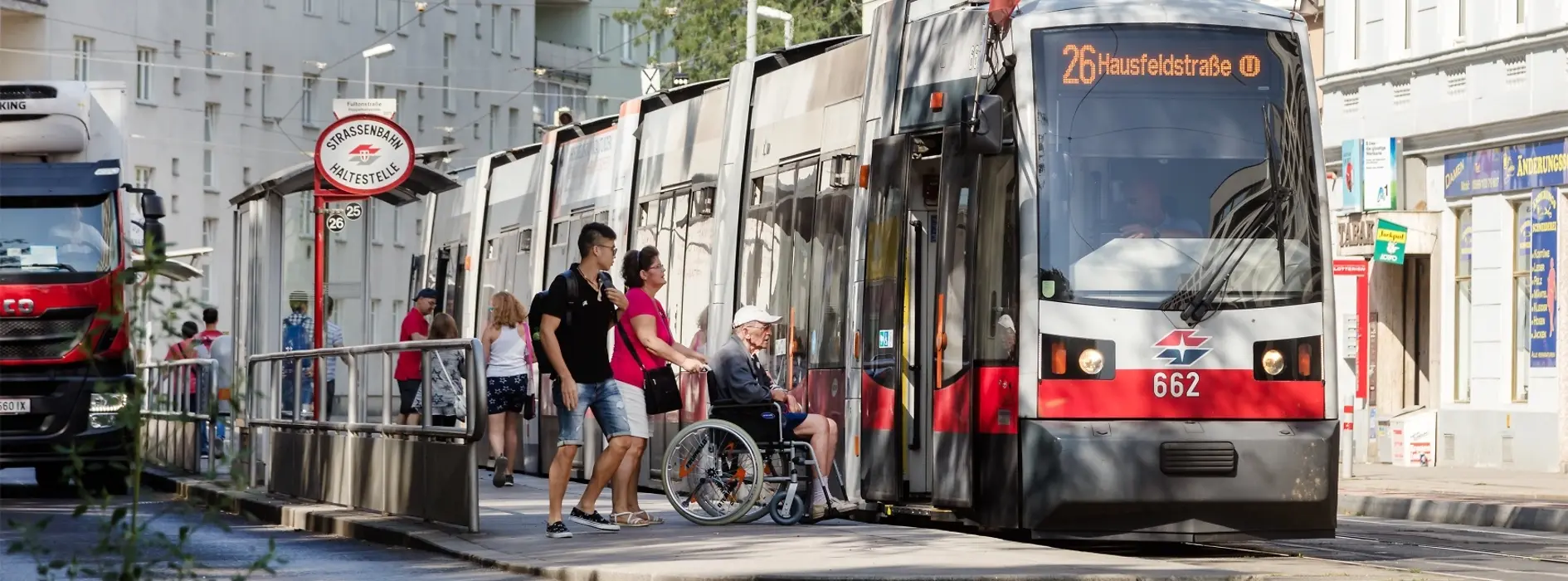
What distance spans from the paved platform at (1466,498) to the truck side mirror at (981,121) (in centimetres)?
732

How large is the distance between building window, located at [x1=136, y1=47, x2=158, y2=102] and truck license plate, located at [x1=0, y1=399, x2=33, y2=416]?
162 feet

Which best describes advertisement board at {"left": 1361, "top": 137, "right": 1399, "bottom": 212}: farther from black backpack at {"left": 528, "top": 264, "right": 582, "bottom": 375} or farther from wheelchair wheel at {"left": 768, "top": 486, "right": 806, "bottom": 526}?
black backpack at {"left": 528, "top": 264, "right": 582, "bottom": 375}

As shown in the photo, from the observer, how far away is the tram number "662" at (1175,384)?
45.3ft

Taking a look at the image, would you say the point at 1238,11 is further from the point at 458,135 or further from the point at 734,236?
the point at 458,135

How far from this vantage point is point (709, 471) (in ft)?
51.9

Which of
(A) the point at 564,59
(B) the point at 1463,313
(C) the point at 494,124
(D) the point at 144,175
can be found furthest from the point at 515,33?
(B) the point at 1463,313

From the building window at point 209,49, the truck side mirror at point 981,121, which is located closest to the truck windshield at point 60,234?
the truck side mirror at point 981,121

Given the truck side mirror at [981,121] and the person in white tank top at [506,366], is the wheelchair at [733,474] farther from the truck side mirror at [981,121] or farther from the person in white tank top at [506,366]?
the person in white tank top at [506,366]

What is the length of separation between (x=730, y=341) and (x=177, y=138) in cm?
5691

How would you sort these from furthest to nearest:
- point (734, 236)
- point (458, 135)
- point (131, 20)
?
point (458, 135)
point (131, 20)
point (734, 236)

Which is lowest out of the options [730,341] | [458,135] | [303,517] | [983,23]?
[303,517]

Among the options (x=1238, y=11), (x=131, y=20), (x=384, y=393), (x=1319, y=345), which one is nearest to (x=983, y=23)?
(x=1238, y=11)

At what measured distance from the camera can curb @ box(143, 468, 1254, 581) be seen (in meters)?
11.0

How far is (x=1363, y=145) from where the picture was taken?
33.0 metres
